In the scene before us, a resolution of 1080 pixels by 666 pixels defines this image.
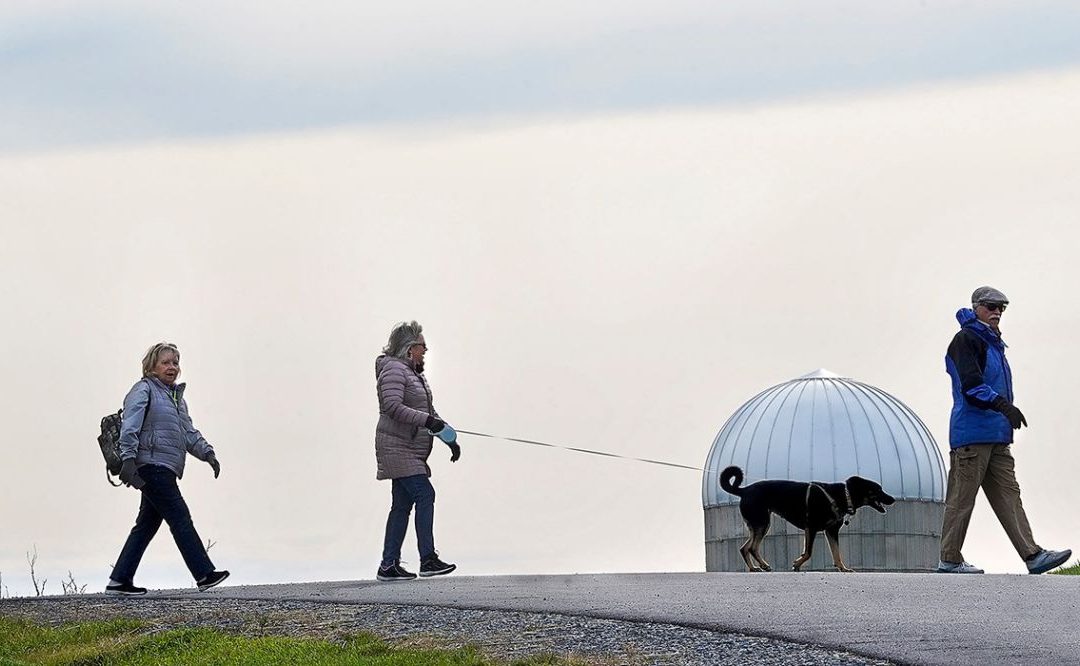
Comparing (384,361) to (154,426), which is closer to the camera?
(154,426)

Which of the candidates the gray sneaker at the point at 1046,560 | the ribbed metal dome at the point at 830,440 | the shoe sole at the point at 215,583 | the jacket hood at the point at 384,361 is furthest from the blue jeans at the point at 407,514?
the ribbed metal dome at the point at 830,440

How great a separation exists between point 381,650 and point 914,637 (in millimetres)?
2598

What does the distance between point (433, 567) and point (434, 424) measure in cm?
105

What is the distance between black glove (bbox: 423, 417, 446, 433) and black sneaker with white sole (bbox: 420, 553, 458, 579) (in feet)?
3.05

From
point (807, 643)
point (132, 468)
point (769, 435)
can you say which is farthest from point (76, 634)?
point (769, 435)

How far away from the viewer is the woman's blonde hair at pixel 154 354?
12.6 metres

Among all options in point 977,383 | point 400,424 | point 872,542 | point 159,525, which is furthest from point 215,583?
point 872,542

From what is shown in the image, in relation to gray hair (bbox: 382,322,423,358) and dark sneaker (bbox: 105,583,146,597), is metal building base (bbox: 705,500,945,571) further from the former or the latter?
dark sneaker (bbox: 105,583,146,597)

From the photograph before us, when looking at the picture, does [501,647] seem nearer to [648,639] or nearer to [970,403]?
[648,639]

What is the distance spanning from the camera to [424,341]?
45.0 feet

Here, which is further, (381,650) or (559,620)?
(559,620)

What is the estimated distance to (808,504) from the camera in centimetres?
1533

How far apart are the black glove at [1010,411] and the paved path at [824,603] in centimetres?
138

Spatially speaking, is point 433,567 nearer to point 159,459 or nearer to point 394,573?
point 394,573
